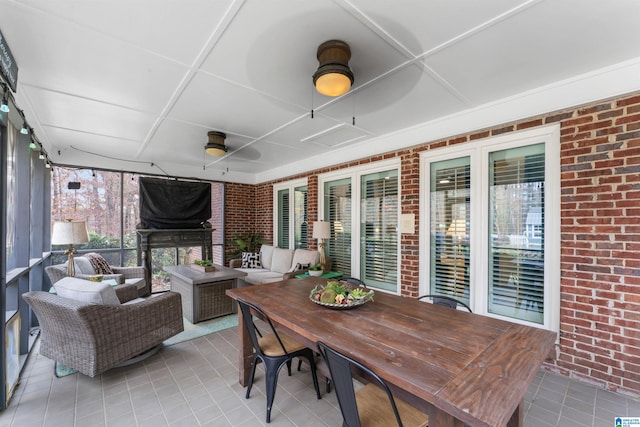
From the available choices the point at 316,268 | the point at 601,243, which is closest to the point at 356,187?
the point at 316,268

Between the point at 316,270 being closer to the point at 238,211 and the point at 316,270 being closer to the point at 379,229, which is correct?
the point at 379,229

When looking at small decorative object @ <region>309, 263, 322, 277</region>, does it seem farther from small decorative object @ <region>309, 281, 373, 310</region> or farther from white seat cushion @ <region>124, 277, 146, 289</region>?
white seat cushion @ <region>124, 277, 146, 289</region>

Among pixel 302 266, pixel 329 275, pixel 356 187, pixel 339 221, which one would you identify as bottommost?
pixel 329 275

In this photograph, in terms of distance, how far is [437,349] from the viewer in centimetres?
139

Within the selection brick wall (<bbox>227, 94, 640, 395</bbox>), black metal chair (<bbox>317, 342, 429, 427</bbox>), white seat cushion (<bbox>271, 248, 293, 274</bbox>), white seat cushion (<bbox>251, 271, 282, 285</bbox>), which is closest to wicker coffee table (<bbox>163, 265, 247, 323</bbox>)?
white seat cushion (<bbox>251, 271, 282, 285</bbox>)

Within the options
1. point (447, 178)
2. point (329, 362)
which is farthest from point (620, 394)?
point (329, 362)

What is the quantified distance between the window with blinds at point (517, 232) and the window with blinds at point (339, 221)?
7.30 ft

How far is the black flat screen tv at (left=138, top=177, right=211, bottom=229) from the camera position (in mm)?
5336

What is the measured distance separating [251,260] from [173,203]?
2034 mm

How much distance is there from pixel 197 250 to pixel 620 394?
21.9 ft

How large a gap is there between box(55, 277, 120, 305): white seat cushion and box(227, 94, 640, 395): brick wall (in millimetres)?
4297

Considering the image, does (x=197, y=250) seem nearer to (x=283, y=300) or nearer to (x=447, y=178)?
(x=283, y=300)

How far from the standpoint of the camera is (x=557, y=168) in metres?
2.60

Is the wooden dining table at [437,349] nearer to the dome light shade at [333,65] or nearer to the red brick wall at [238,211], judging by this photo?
the dome light shade at [333,65]
